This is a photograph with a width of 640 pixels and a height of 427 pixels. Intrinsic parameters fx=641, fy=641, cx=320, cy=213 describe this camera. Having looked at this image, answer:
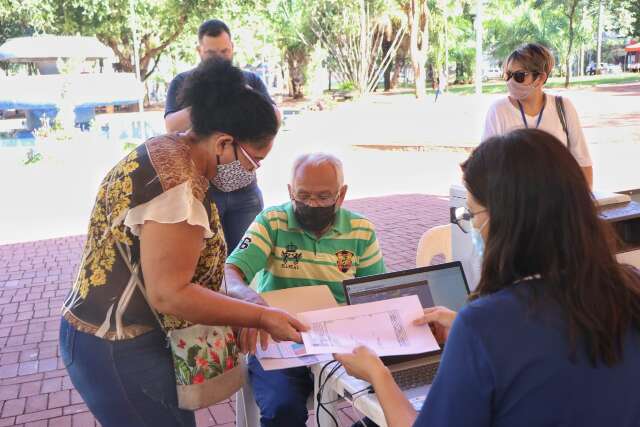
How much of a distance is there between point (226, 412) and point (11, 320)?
240cm

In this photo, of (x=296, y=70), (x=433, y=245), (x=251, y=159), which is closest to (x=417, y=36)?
(x=296, y=70)

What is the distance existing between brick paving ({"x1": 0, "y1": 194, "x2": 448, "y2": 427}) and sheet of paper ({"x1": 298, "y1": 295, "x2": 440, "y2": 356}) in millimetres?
1540

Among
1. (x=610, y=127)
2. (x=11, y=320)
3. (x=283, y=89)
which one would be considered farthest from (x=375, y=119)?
(x=283, y=89)

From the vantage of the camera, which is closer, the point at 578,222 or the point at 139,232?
the point at 578,222

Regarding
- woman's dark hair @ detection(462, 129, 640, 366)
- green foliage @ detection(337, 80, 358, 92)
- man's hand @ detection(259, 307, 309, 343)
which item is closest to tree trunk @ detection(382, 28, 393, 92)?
green foliage @ detection(337, 80, 358, 92)

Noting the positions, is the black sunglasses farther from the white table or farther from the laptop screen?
the laptop screen

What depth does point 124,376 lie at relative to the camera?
170cm

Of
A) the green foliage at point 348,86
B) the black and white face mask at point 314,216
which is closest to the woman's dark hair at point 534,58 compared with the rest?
the black and white face mask at point 314,216

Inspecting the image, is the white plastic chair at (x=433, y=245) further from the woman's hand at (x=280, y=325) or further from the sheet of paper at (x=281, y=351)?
the woman's hand at (x=280, y=325)

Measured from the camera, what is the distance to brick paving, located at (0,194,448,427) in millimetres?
3490

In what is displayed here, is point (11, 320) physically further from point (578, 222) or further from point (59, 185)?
point (59, 185)

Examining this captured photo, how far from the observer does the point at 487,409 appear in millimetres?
1130

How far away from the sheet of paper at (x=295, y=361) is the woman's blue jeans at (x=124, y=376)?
1.03 ft

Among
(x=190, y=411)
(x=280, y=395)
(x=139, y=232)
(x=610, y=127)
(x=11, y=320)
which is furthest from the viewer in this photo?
(x=610, y=127)
